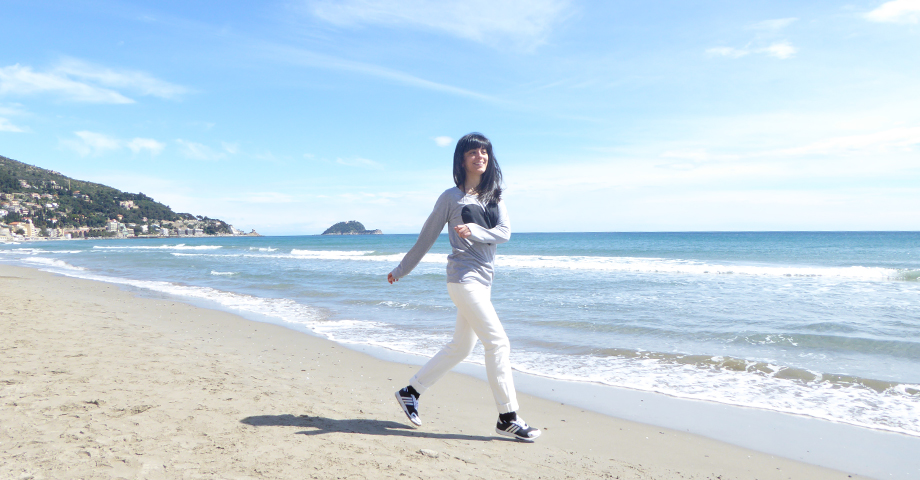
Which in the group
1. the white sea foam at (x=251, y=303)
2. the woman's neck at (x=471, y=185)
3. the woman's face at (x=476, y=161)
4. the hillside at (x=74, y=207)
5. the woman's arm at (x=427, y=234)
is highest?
the hillside at (x=74, y=207)

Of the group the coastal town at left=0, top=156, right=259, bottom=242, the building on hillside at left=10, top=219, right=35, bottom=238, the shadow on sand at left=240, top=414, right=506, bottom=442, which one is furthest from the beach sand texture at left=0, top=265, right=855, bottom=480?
the building on hillside at left=10, top=219, right=35, bottom=238

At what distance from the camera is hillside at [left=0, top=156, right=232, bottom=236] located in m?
96.9

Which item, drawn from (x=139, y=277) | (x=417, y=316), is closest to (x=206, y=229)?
(x=139, y=277)

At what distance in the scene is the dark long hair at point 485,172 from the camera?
3314 mm

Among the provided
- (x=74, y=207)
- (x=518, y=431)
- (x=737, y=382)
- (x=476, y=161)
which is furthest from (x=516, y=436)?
(x=74, y=207)

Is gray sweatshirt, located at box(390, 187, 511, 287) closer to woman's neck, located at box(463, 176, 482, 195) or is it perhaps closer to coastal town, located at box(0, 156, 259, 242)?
woman's neck, located at box(463, 176, 482, 195)

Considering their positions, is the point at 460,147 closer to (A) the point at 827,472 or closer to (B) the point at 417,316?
(A) the point at 827,472

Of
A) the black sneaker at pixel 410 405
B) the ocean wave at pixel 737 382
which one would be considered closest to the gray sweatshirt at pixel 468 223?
the black sneaker at pixel 410 405

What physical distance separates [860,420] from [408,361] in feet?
14.2

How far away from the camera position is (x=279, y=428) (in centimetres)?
330

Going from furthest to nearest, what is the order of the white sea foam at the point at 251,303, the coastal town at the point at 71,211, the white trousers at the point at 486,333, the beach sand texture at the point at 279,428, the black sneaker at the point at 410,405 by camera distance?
the coastal town at the point at 71,211 → the white sea foam at the point at 251,303 → the black sneaker at the point at 410,405 → the white trousers at the point at 486,333 → the beach sand texture at the point at 279,428

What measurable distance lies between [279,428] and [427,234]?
161 centimetres

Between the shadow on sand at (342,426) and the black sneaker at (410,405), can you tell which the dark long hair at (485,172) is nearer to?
the black sneaker at (410,405)

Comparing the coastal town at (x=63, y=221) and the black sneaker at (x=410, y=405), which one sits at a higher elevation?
the coastal town at (x=63, y=221)
